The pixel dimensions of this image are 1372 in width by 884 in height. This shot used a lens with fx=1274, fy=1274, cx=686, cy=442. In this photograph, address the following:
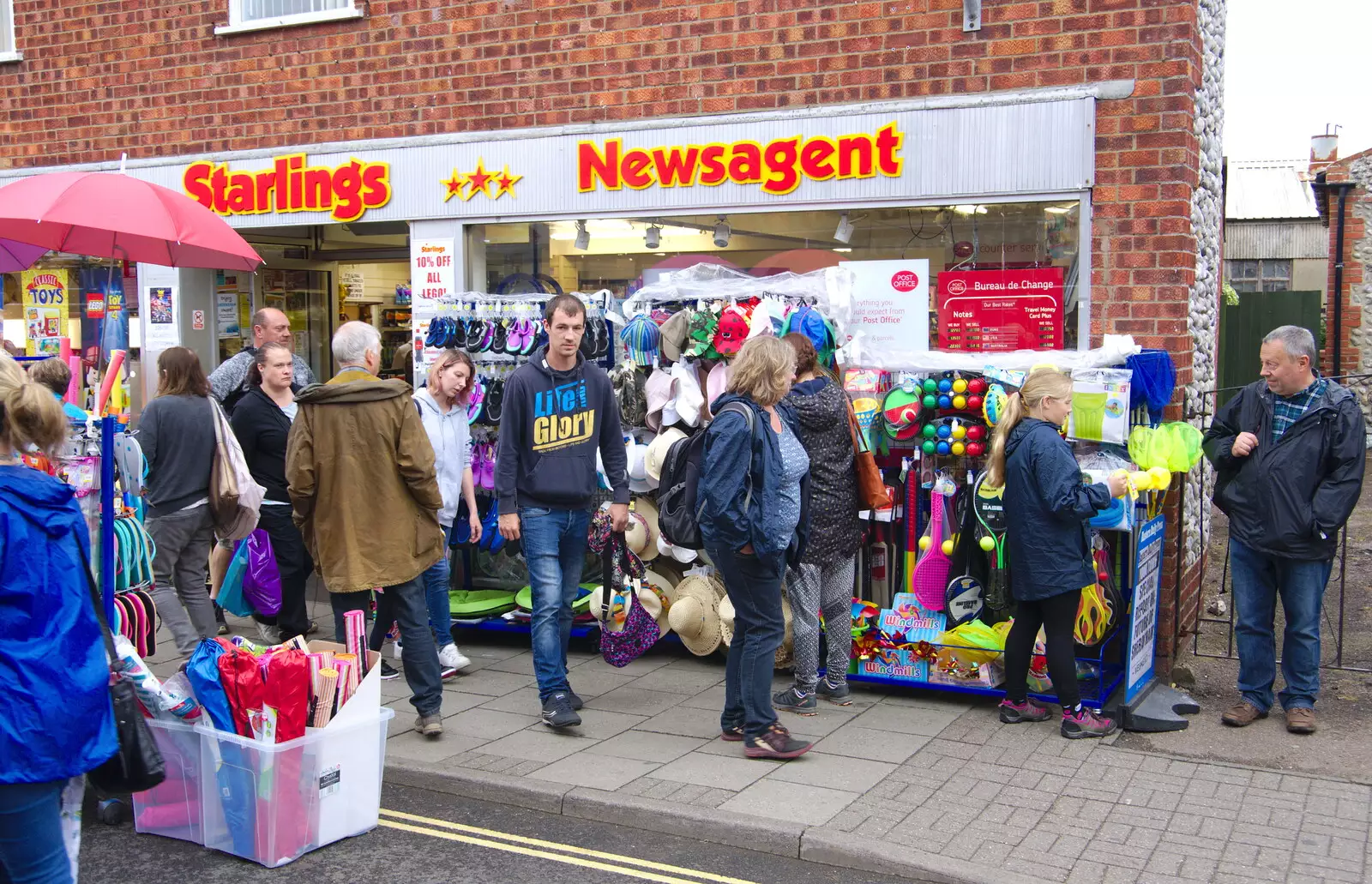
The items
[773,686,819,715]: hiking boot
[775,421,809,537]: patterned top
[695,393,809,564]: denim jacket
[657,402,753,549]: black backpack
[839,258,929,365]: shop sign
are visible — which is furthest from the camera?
[839,258,929,365]: shop sign

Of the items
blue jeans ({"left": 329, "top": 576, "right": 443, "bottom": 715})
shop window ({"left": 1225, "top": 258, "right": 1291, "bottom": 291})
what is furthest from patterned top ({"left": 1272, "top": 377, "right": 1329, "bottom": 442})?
shop window ({"left": 1225, "top": 258, "right": 1291, "bottom": 291})

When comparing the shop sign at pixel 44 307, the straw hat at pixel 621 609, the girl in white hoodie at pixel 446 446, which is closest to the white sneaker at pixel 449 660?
the girl in white hoodie at pixel 446 446

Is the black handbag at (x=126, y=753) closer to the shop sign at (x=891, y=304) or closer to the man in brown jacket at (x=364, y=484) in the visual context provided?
the man in brown jacket at (x=364, y=484)

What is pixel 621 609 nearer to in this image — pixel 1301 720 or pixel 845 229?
pixel 845 229

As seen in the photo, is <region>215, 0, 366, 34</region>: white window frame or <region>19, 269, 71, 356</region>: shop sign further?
<region>19, 269, 71, 356</region>: shop sign

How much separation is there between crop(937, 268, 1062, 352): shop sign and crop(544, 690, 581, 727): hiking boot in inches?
118

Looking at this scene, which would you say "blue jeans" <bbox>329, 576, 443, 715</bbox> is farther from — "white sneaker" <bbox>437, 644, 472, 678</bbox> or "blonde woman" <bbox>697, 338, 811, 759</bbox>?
"blonde woman" <bbox>697, 338, 811, 759</bbox>

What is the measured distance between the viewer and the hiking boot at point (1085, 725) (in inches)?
238

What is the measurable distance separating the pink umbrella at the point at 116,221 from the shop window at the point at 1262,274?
3358 centimetres

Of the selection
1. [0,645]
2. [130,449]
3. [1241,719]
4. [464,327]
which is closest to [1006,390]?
[1241,719]

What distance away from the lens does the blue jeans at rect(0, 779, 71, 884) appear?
3143 millimetres

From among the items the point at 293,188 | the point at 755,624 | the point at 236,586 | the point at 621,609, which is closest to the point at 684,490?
the point at 755,624

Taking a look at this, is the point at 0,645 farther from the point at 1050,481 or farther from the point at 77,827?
the point at 1050,481

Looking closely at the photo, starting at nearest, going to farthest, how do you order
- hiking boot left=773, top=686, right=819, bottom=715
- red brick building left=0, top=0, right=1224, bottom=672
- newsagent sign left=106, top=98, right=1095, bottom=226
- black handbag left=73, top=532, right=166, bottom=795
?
black handbag left=73, top=532, right=166, bottom=795
hiking boot left=773, top=686, right=819, bottom=715
red brick building left=0, top=0, right=1224, bottom=672
newsagent sign left=106, top=98, right=1095, bottom=226
